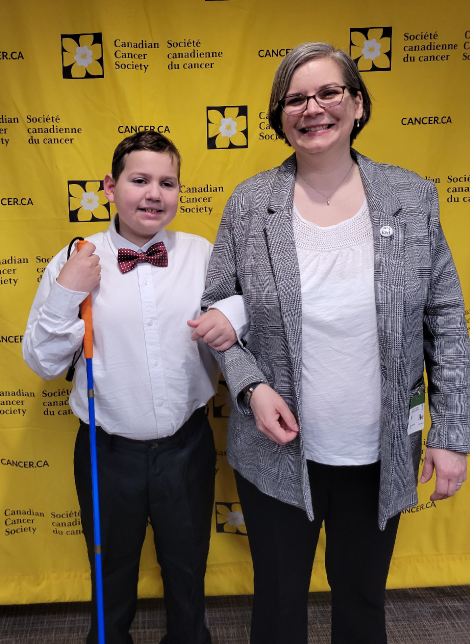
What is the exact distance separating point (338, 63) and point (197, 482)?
4.48 feet

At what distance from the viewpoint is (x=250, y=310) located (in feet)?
4.67

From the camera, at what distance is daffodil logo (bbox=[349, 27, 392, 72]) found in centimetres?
212

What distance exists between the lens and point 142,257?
1.67 meters

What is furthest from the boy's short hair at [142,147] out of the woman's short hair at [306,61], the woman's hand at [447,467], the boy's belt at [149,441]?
the woman's hand at [447,467]

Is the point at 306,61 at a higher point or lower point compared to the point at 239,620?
higher

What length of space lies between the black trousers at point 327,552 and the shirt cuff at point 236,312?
414 millimetres

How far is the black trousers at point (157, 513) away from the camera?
1731mm

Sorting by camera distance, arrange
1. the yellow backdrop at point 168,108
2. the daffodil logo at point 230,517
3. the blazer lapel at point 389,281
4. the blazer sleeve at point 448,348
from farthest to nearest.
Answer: the daffodil logo at point 230,517
the yellow backdrop at point 168,108
the blazer sleeve at point 448,348
the blazer lapel at point 389,281

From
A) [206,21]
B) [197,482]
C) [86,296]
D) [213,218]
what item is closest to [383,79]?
[206,21]

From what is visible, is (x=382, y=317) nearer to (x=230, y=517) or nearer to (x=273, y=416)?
(x=273, y=416)

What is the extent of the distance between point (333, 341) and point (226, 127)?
121 centimetres

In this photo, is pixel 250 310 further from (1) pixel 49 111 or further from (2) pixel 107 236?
(1) pixel 49 111

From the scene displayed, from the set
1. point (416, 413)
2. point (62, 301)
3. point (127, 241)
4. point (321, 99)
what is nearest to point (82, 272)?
point (62, 301)

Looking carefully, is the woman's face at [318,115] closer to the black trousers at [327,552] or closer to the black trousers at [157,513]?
the black trousers at [327,552]
